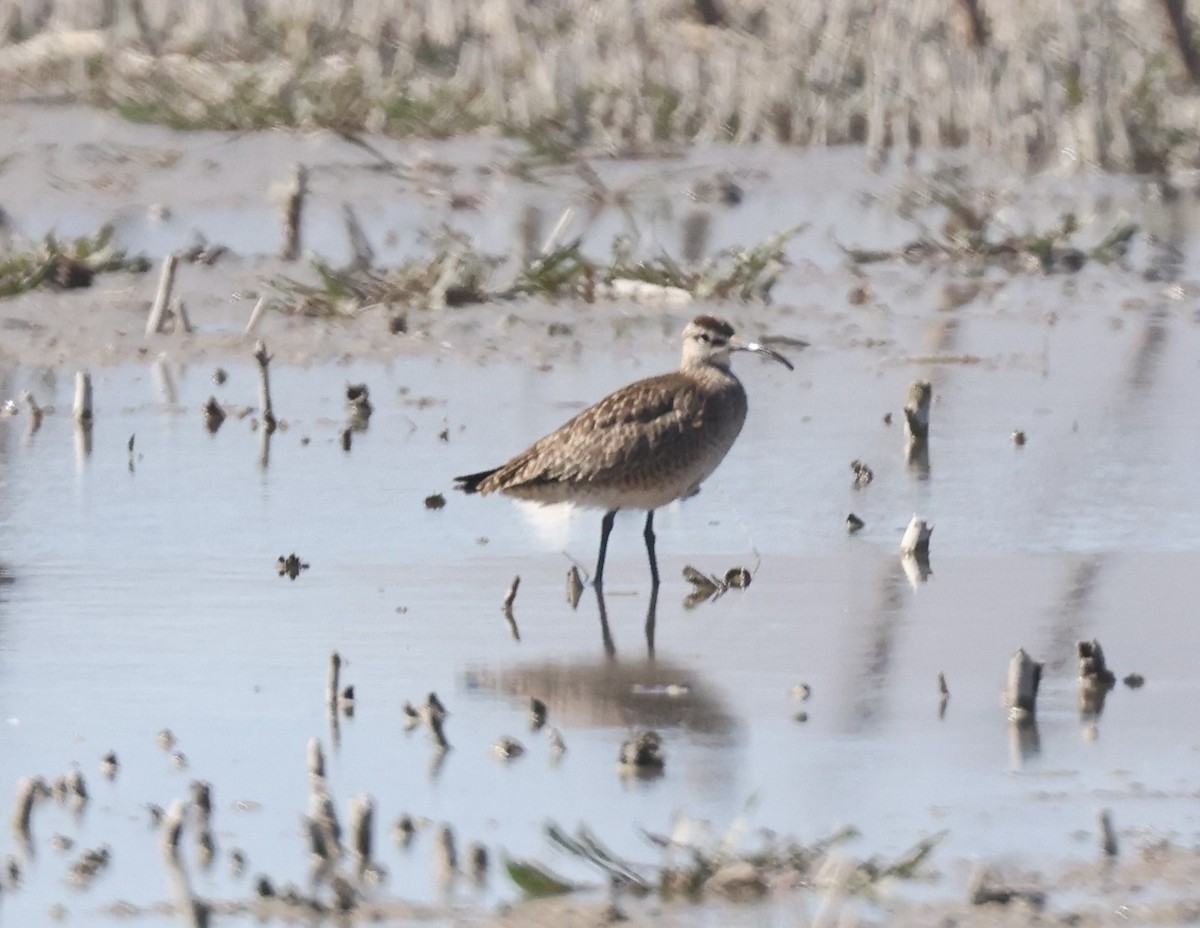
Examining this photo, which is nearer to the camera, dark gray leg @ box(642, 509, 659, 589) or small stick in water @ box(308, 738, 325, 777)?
small stick in water @ box(308, 738, 325, 777)

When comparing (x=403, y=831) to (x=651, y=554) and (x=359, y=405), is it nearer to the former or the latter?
(x=651, y=554)

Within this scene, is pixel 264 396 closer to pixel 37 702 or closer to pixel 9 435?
pixel 9 435

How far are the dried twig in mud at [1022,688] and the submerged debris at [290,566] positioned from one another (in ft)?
8.96

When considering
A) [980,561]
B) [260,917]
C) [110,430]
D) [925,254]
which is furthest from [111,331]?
[260,917]

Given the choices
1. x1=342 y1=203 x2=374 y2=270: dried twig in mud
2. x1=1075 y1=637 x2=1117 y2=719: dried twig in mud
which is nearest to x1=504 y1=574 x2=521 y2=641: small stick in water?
x1=1075 y1=637 x2=1117 y2=719: dried twig in mud

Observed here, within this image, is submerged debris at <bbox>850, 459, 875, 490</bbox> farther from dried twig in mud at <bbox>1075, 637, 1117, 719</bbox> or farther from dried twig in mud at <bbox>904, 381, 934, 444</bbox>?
dried twig in mud at <bbox>1075, 637, 1117, 719</bbox>

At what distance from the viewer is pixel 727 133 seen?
67.9 ft

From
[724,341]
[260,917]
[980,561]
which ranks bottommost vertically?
[260,917]

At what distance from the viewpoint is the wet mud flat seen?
5.68 metres

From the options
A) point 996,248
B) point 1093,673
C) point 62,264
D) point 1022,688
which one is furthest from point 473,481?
point 996,248

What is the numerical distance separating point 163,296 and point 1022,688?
758cm

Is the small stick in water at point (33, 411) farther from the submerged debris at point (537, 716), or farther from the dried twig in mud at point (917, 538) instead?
the submerged debris at point (537, 716)

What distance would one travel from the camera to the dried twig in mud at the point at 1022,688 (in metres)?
6.73

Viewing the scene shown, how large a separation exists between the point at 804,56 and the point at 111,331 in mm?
9455
